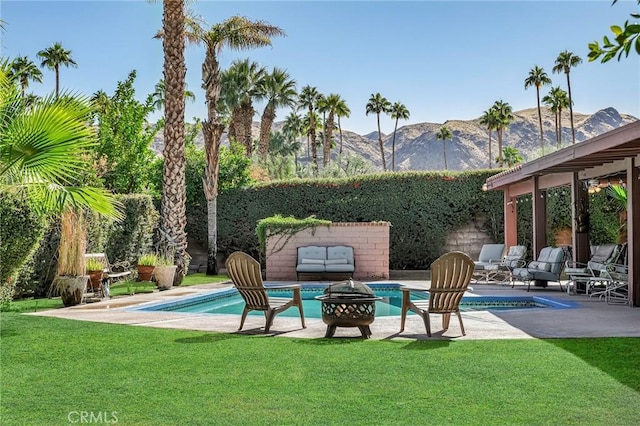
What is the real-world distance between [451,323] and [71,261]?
6.20 metres

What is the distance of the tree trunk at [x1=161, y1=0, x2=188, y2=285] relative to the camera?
49.0 feet

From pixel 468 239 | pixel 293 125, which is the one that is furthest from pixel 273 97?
pixel 293 125

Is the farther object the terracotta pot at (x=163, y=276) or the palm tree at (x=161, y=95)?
the palm tree at (x=161, y=95)

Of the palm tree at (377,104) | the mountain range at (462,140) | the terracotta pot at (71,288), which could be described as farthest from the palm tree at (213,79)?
the mountain range at (462,140)

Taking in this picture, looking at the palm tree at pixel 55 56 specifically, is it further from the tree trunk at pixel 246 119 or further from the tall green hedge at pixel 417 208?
the tall green hedge at pixel 417 208

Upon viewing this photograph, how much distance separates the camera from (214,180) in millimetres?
17844

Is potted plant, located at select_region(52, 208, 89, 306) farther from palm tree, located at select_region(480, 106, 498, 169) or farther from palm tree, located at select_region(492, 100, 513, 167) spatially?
palm tree, located at select_region(480, 106, 498, 169)

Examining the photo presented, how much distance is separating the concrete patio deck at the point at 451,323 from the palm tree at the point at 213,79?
7.62 m

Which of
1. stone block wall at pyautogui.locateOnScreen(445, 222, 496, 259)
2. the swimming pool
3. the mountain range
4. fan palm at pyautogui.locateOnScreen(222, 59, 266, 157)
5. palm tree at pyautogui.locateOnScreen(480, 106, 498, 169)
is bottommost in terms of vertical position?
the swimming pool

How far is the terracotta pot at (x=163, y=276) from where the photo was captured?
13.0 metres

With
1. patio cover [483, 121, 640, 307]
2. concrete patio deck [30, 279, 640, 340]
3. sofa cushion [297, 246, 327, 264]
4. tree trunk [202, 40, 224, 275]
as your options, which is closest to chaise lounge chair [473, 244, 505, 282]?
patio cover [483, 121, 640, 307]

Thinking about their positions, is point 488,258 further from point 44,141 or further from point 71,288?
point 44,141

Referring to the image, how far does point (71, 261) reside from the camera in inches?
399

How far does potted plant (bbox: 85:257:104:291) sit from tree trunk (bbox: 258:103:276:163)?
21555 millimetres
